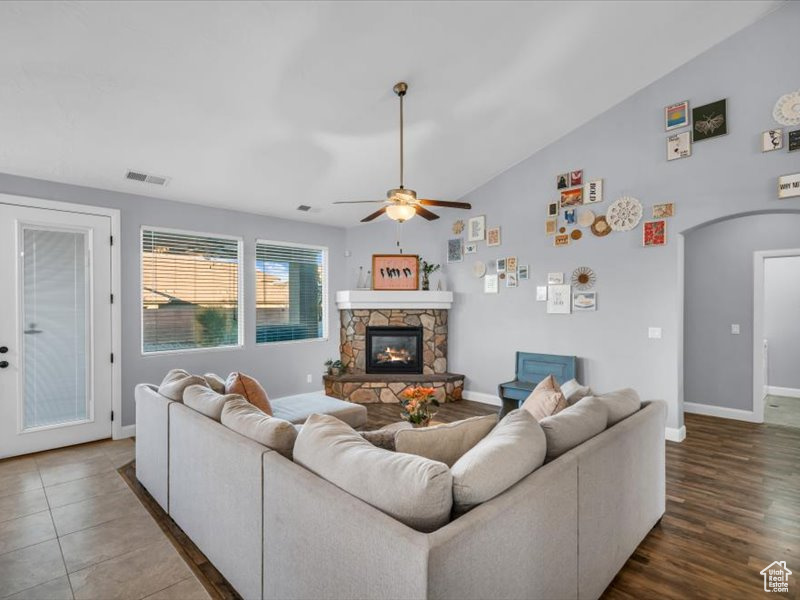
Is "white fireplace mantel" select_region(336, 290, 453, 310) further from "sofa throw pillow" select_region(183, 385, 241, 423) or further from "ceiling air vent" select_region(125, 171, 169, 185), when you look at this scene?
"sofa throw pillow" select_region(183, 385, 241, 423)

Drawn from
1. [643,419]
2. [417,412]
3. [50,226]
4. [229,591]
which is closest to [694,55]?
[643,419]

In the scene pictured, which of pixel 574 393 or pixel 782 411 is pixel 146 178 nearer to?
pixel 574 393

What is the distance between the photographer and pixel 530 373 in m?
5.07

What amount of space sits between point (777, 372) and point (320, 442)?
738cm

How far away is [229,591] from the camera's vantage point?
2.00 metres

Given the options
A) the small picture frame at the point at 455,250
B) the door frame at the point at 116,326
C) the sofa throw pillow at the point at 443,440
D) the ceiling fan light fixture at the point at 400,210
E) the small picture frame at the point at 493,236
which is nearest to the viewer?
the sofa throw pillow at the point at 443,440

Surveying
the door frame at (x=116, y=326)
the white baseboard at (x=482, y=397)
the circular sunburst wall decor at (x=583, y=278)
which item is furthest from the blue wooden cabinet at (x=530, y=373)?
the door frame at (x=116, y=326)

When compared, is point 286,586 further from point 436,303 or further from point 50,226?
point 436,303

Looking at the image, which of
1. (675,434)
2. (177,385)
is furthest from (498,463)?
(675,434)

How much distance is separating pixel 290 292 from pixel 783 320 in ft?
23.5

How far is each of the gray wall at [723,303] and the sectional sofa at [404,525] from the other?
10.5 feet

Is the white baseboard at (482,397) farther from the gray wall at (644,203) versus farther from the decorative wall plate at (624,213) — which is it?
the decorative wall plate at (624,213)

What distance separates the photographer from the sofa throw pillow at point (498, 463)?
4.35 feet

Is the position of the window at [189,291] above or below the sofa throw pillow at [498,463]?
above
